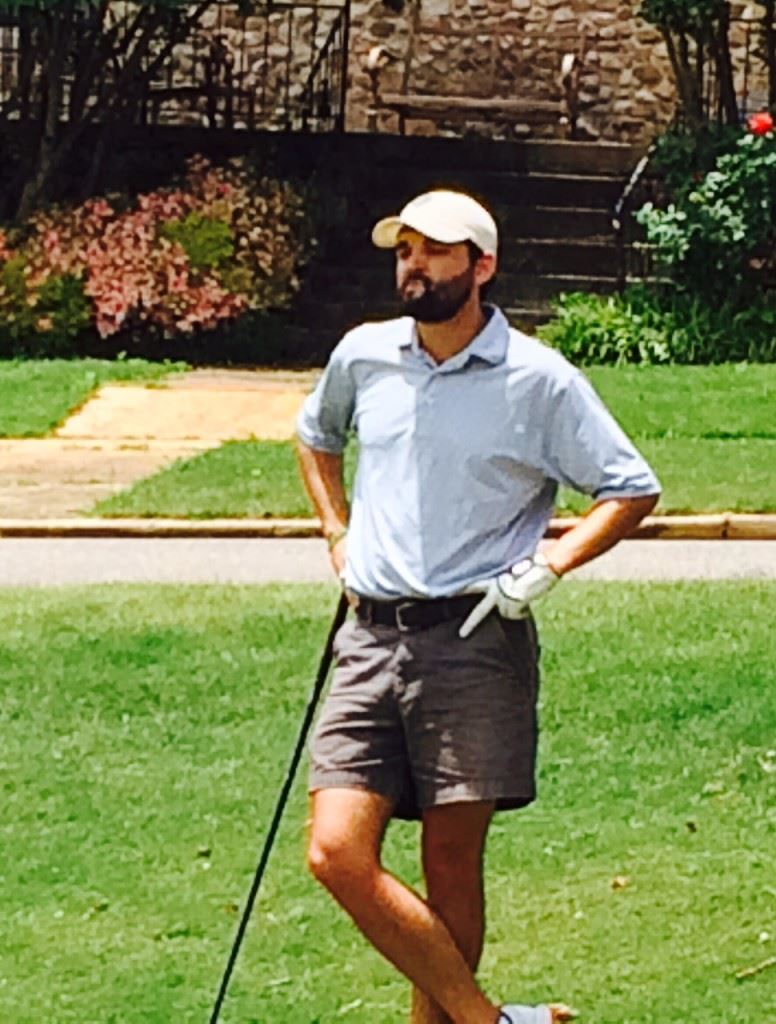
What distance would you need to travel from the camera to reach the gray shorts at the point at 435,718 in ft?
15.9

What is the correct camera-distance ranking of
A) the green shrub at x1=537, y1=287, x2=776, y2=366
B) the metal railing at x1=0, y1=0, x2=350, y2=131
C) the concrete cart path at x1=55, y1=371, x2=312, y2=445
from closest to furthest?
the concrete cart path at x1=55, y1=371, x2=312, y2=445 → the green shrub at x1=537, y1=287, x2=776, y2=366 → the metal railing at x1=0, y1=0, x2=350, y2=131

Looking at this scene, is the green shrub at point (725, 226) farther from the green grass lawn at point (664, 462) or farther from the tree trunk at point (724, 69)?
the green grass lawn at point (664, 462)

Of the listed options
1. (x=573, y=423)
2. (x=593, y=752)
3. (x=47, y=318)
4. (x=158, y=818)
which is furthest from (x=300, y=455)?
(x=47, y=318)

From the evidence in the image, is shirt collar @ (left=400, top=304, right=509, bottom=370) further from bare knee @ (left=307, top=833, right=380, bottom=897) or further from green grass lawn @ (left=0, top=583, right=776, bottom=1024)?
green grass lawn @ (left=0, top=583, right=776, bottom=1024)

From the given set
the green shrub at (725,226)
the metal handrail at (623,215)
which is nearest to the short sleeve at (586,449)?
the green shrub at (725,226)

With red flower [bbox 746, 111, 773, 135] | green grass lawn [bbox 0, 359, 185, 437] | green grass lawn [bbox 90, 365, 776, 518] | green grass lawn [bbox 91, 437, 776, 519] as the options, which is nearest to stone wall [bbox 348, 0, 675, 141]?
red flower [bbox 746, 111, 773, 135]

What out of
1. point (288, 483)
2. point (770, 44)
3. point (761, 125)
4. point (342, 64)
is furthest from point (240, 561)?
point (342, 64)

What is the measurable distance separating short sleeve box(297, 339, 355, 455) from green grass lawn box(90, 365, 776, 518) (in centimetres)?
709

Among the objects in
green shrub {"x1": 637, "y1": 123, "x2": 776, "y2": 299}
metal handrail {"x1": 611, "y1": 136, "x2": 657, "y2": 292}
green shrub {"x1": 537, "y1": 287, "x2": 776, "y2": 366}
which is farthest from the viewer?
metal handrail {"x1": 611, "y1": 136, "x2": 657, "y2": 292}

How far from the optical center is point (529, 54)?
26.1 meters

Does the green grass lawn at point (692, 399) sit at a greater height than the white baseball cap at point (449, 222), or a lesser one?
lesser

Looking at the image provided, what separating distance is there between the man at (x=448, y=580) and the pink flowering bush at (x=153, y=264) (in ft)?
46.5

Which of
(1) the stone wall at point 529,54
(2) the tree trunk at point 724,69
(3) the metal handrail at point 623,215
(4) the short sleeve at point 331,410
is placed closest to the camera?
(4) the short sleeve at point 331,410

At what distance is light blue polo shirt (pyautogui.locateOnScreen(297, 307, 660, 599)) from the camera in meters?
4.86
